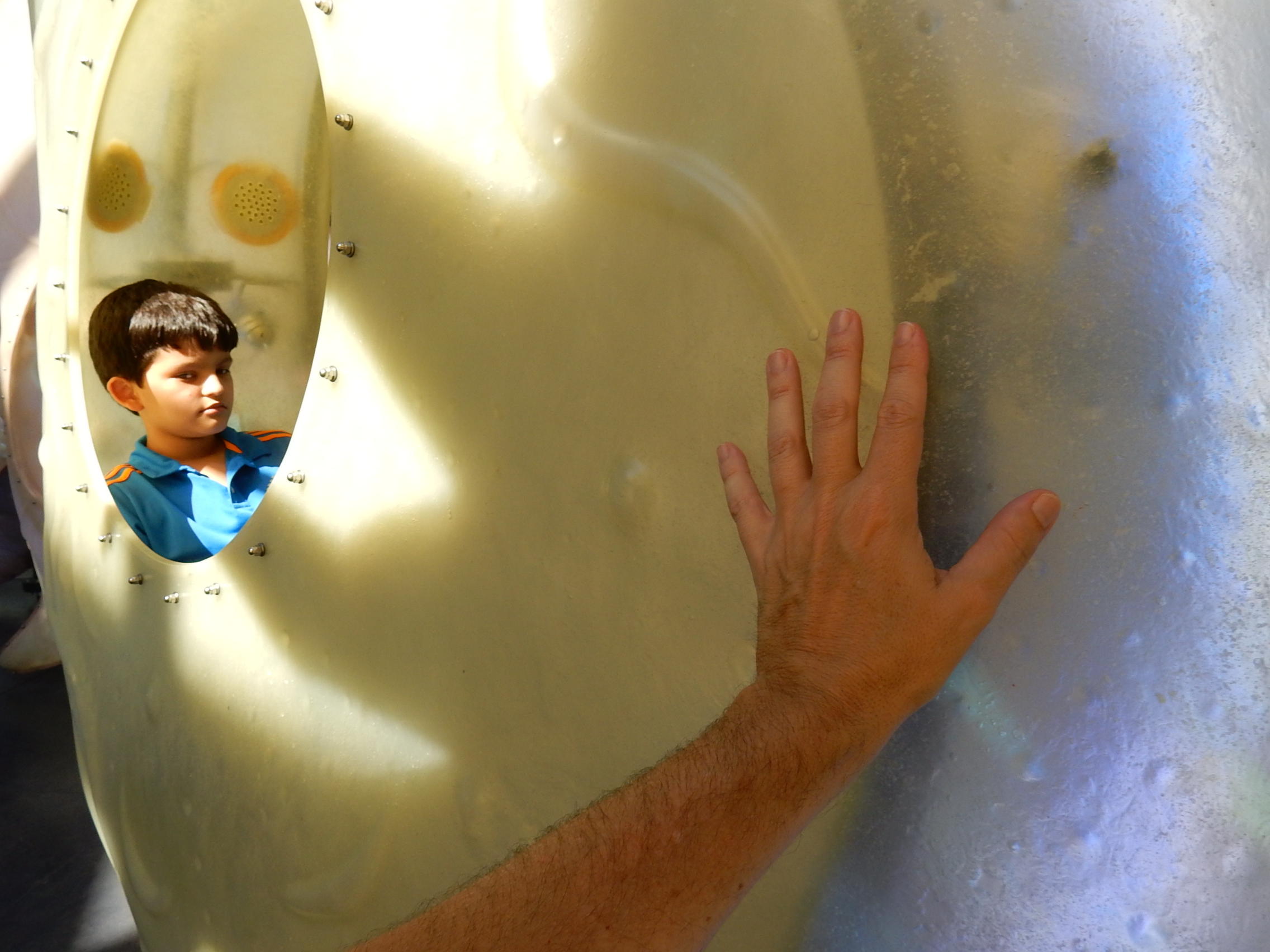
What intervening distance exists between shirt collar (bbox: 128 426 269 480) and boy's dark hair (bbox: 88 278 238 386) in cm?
10

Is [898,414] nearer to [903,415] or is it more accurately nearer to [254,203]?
[903,415]

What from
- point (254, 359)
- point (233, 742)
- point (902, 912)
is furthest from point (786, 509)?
point (254, 359)

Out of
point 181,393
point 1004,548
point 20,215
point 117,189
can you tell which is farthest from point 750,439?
point 20,215

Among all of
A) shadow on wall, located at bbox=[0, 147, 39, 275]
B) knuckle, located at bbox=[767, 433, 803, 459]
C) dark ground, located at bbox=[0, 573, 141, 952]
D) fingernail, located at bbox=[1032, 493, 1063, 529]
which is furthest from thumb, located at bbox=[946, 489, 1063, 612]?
shadow on wall, located at bbox=[0, 147, 39, 275]

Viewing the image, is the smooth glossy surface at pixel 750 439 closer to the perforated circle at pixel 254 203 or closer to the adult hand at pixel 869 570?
the adult hand at pixel 869 570

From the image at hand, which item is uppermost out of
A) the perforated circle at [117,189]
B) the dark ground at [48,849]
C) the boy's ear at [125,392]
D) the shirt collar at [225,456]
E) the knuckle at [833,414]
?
the perforated circle at [117,189]

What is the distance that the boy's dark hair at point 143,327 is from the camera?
51.8 inches

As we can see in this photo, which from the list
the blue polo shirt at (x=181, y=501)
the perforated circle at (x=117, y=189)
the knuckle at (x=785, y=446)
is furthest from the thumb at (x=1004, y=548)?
the perforated circle at (x=117, y=189)

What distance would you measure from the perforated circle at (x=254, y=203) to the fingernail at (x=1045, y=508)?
4.29 feet

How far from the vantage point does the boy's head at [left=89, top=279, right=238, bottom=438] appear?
1.32m

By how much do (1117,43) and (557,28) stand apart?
38 centimetres

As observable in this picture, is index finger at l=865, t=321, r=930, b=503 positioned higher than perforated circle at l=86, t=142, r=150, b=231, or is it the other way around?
perforated circle at l=86, t=142, r=150, b=231

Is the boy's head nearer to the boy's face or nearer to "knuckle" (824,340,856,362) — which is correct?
the boy's face

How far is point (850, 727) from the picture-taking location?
529mm
